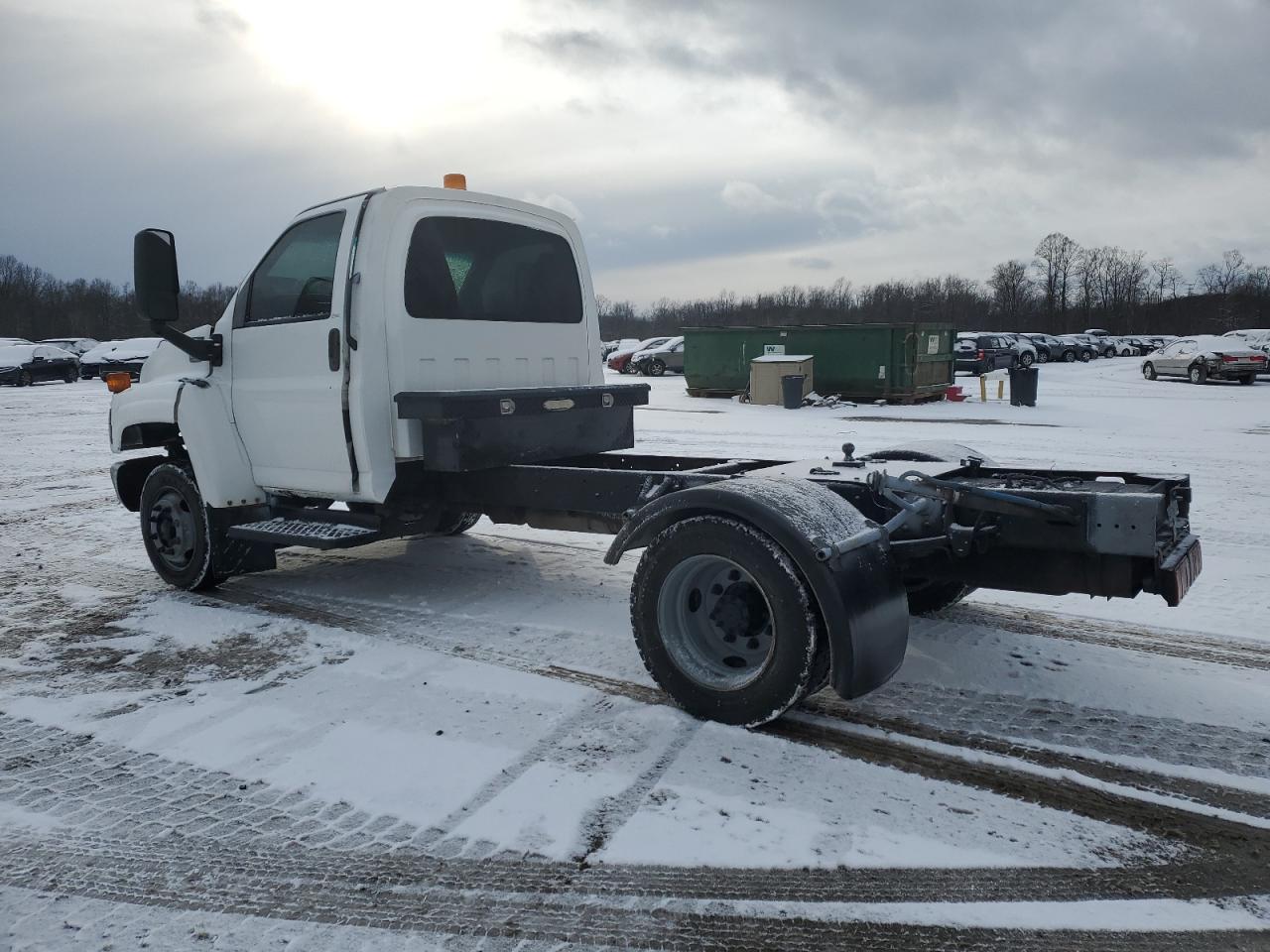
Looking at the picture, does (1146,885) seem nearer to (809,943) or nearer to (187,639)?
(809,943)

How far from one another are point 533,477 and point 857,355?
16037mm

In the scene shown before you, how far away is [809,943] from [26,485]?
11150 millimetres

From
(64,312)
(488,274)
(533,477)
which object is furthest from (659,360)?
(64,312)

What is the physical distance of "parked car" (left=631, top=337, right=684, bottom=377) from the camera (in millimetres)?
34281

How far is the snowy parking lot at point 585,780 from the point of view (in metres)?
2.51

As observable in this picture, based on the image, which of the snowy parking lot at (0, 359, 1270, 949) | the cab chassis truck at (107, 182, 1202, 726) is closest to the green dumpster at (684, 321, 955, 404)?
the snowy parking lot at (0, 359, 1270, 949)

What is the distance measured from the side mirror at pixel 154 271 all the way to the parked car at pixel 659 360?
29.5 meters

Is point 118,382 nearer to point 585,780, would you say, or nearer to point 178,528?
point 178,528

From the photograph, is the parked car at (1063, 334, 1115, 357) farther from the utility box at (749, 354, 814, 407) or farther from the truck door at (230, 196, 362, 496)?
the truck door at (230, 196, 362, 496)

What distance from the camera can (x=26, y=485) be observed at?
415 inches

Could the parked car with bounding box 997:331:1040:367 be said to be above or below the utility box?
above

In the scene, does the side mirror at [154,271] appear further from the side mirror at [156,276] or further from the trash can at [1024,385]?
the trash can at [1024,385]

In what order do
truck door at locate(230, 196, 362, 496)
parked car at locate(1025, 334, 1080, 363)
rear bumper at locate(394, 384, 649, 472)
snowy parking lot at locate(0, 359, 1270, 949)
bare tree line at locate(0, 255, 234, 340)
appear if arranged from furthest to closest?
bare tree line at locate(0, 255, 234, 340), parked car at locate(1025, 334, 1080, 363), truck door at locate(230, 196, 362, 496), rear bumper at locate(394, 384, 649, 472), snowy parking lot at locate(0, 359, 1270, 949)

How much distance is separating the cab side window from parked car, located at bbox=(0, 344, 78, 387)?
34.1 metres
